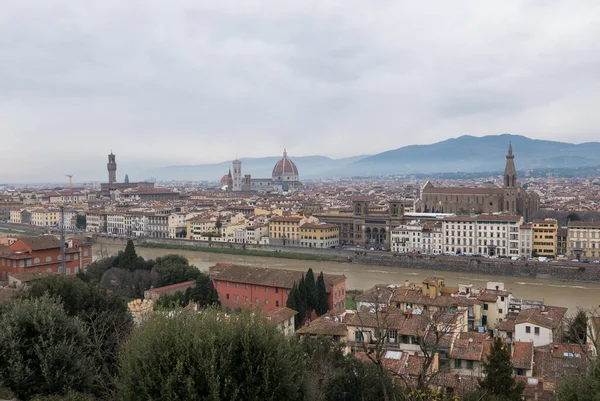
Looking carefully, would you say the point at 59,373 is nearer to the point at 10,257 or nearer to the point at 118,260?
the point at 10,257

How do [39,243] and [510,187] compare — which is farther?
[510,187]

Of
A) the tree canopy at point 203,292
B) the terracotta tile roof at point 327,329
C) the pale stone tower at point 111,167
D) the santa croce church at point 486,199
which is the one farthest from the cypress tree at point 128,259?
the pale stone tower at point 111,167

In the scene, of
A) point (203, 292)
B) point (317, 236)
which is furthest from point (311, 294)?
point (317, 236)

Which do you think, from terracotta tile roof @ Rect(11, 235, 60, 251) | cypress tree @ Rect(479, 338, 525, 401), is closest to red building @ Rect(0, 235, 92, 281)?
terracotta tile roof @ Rect(11, 235, 60, 251)

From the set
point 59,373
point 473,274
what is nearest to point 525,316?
point 59,373

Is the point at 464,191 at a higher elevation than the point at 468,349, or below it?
higher

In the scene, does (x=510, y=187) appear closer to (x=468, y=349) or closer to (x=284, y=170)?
(x=468, y=349)
